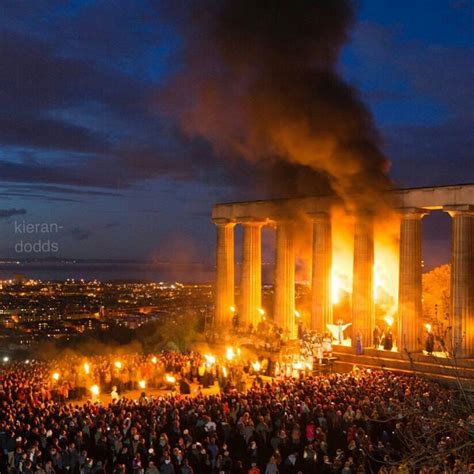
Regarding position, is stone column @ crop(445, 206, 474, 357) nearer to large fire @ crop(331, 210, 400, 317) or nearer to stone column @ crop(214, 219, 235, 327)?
large fire @ crop(331, 210, 400, 317)

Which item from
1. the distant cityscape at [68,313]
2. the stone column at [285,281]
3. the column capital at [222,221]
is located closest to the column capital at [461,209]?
the stone column at [285,281]

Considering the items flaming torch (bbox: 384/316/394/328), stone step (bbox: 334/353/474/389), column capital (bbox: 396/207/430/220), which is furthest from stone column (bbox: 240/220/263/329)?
column capital (bbox: 396/207/430/220)

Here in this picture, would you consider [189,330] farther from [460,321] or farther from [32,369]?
[460,321]

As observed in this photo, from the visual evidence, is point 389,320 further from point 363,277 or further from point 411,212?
point 411,212

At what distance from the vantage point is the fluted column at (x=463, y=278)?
38.6m

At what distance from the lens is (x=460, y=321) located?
3875cm

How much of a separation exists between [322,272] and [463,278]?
437 inches

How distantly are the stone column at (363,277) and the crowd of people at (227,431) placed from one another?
32.7 ft

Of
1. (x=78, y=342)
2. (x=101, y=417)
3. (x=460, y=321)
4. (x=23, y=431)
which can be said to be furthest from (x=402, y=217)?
(x=78, y=342)

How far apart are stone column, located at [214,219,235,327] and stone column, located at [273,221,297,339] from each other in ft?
18.6

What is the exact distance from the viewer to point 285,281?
169ft

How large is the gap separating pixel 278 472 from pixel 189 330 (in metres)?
41.6

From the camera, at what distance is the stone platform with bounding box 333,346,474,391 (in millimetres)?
36875

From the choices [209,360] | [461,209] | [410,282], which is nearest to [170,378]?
[209,360]
